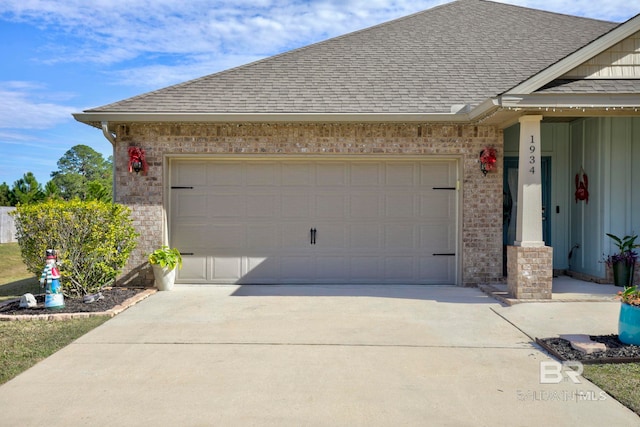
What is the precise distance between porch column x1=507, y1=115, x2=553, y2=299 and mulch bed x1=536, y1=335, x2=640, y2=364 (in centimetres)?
207

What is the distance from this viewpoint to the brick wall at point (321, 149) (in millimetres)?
9359

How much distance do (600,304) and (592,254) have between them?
217cm

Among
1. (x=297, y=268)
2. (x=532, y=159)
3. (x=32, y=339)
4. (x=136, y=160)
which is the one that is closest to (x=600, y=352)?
(x=532, y=159)

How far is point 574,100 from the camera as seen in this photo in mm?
7430

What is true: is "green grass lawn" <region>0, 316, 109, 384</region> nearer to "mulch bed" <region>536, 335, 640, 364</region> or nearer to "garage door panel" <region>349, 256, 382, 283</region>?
"garage door panel" <region>349, 256, 382, 283</region>

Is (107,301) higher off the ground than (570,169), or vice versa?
(570,169)

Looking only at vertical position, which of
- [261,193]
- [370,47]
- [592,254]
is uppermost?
[370,47]

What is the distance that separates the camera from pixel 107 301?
7863 mm

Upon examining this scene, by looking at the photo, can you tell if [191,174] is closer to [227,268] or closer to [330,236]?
[227,268]

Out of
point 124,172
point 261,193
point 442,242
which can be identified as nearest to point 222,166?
point 261,193

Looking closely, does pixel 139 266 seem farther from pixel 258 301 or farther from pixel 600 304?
pixel 600 304

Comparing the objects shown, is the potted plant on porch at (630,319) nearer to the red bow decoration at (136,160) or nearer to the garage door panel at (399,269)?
the garage door panel at (399,269)

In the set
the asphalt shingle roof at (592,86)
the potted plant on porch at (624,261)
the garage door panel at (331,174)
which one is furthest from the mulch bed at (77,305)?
the potted plant on porch at (624,261)

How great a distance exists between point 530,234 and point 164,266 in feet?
19.2
